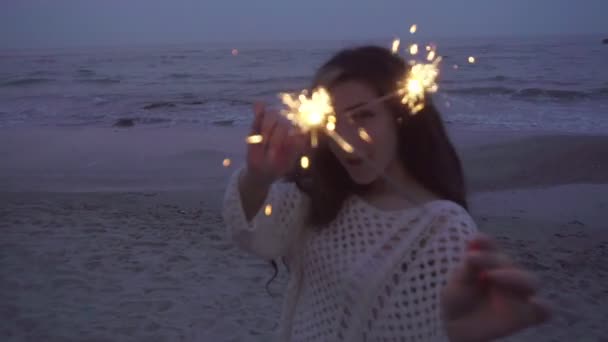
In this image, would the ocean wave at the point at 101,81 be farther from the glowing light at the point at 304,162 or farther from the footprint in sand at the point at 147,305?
A: the glowing light at the point at 304,162

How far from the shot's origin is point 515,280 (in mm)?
1067

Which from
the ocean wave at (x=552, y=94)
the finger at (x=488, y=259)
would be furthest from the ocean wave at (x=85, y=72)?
the finger at (x=488, y=259)

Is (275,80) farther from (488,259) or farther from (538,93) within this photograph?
(488,259)

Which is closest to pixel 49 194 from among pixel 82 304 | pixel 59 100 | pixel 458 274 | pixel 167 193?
pixel 167 193

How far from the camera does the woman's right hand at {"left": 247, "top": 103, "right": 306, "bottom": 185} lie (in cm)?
150

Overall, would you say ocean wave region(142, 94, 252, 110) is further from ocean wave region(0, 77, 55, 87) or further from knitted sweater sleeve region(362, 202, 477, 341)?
knitted sweater sleeve region(362, 202, 477, 341)

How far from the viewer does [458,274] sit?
1.20 meters

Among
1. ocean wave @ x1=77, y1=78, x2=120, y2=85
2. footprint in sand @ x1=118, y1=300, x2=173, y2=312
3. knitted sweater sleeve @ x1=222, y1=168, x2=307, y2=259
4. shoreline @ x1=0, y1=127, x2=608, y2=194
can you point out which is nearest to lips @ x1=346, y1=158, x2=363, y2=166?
knitted sweater sleeve @ x1=222, y1=168, x2=307, y2=259

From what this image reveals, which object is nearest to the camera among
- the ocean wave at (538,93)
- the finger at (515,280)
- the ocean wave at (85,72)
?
the finger at (515,280)

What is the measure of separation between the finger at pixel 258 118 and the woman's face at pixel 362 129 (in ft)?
0.86

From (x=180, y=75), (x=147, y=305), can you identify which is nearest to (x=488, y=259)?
(x=147, y=305)

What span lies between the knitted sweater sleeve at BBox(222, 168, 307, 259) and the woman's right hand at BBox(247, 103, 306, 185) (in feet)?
0.56

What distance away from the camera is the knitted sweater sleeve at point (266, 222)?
5.68 feet

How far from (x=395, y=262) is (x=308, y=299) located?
344mm
